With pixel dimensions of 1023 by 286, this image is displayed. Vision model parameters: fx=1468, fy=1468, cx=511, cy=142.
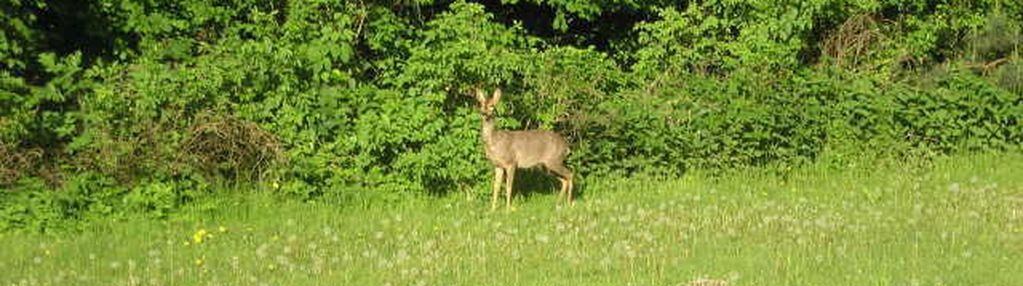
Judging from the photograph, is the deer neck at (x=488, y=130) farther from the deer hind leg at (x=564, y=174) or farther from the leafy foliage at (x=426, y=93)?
the deer hind leg at (x=564, y=174)

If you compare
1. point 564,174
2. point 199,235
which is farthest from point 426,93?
point 199,235

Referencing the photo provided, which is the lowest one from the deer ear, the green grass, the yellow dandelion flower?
the yellow dandelion flower

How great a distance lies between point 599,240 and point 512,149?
8.09 feet

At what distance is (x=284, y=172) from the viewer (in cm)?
1342

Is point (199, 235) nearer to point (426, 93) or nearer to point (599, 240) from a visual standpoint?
point (599, 240)

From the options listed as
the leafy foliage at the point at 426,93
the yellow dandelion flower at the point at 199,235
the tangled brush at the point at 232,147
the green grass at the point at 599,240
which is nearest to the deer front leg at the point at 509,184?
the green grass at the point at 599,240

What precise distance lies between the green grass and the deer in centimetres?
30

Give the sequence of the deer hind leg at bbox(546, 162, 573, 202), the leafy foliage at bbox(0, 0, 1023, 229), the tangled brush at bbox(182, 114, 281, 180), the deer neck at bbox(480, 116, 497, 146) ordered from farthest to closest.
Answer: the deer hind leg at bbox(546, 162, 573, 202) < the tangled brush at bbox(182, 114, 281, 180) < the deer neck at bbox(480, 116, 497, 146) < the leafy foliage at bbox(0, 0, 1023, 229)

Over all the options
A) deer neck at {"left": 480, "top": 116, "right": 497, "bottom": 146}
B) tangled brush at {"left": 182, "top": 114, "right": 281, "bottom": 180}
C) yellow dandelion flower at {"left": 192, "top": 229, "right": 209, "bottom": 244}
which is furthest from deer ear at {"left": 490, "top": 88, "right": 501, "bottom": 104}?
yellow dandelion flower at {"left": 192, "top": 229, "right": 209, "bottom": 244}

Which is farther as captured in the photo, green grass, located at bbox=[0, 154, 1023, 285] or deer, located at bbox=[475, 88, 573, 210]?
deer, located at bbox=[475, 88, 573, 210]

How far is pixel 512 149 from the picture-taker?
13117 mm

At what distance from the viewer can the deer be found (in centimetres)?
1310

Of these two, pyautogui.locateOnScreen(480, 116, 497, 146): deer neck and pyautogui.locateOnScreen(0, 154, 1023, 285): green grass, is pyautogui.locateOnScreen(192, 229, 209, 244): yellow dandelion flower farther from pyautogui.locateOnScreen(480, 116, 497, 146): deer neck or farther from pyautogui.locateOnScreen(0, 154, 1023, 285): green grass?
pyautogui.locateOnScreen(480, 116, 497, 146): deer neck

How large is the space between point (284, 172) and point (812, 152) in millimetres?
5565
